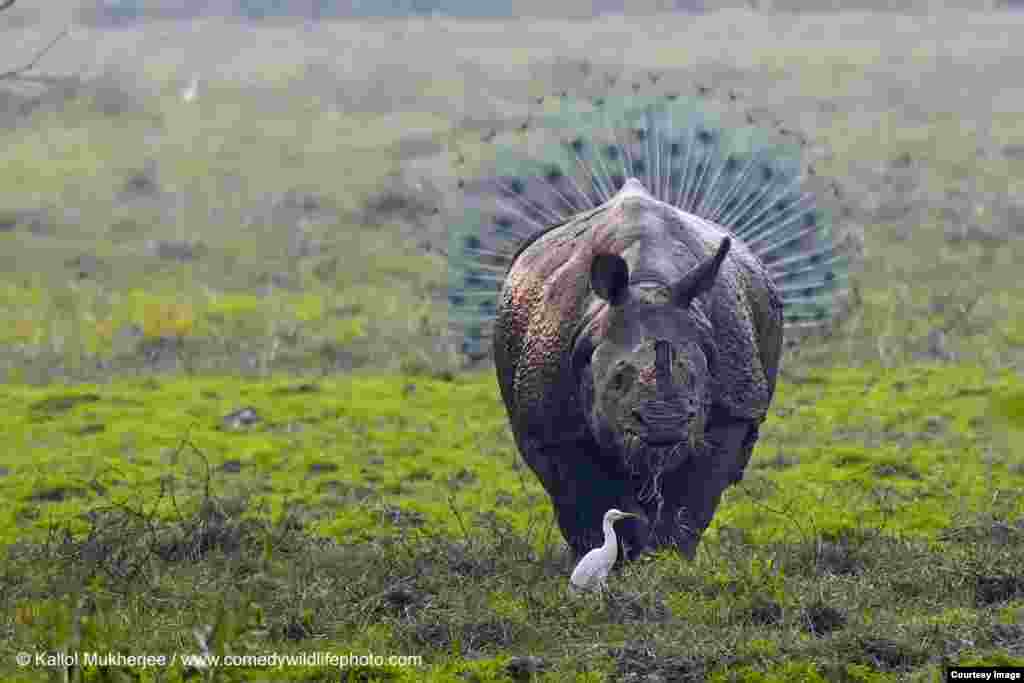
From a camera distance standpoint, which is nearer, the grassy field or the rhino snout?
the rhino snout

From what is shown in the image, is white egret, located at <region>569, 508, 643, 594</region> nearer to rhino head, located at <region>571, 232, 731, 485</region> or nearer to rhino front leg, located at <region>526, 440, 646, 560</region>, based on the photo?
rhino front leg, located at <region>526, 440, 646, 560</region>

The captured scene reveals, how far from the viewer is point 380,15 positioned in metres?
36.4

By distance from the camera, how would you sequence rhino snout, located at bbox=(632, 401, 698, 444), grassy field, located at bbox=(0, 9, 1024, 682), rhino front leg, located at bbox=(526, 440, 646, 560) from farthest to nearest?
rhino front leg, located at bbox=(526, 440, 646, 560)
grassy field, located at bbox=(0, 9, 1024, 682)
rhino snout, located at bbox=(632, 401, 698, 444)

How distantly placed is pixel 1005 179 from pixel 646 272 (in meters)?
15.7

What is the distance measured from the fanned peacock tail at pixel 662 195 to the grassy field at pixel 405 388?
2.76ft

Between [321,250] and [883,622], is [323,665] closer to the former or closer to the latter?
[883,622]

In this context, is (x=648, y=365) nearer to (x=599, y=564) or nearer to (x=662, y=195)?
(x=599, y=564)

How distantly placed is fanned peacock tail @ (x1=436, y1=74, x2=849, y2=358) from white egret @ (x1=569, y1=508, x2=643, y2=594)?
273 centimetres

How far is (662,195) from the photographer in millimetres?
9711

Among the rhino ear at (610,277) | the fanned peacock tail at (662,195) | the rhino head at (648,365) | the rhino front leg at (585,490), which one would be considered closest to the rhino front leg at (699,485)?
the rhino front leg at (585,490)

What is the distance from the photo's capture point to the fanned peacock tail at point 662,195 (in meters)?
9.85

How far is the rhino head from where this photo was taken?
6699mm

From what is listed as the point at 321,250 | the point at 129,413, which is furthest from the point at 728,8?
the point at 129,413

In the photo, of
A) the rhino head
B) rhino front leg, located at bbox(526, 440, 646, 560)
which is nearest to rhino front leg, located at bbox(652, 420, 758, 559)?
rhino front leg, located at bbox(526, 440, 646, 560)
